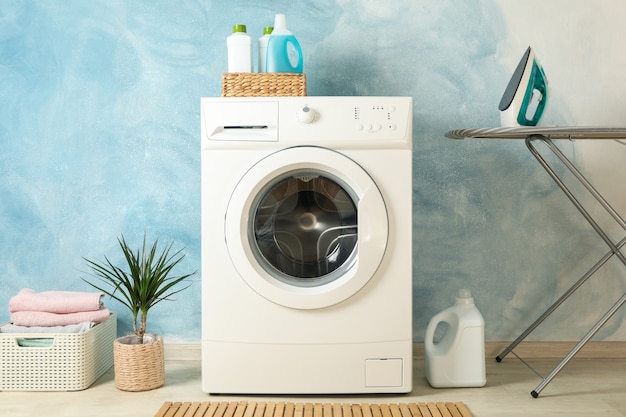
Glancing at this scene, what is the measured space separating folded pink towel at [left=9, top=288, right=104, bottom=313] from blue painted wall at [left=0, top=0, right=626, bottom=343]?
0.30 metres

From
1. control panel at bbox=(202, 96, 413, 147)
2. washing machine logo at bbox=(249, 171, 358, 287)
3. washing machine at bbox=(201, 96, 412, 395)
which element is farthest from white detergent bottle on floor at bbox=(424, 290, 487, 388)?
control panel at bbox=(202, 96, 413, 147)

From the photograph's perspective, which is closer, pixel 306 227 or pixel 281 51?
pixel 306 227

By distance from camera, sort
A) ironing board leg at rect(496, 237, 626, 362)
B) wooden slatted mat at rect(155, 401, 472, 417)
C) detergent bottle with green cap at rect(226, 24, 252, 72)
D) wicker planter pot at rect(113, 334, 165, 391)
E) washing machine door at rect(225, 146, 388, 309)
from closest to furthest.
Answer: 1. wooden slatted mat at rect(155, 401, 472, 417)
2. washing machine door at rect(225, 146, 388, 309)
3. wicker planter pot at rect(113, 334, 165, 391)
4. detergent bottle with green cap at rect(226, 24, 252, 72)
5. ironing board leg at rect(496, 237, 626, 362)

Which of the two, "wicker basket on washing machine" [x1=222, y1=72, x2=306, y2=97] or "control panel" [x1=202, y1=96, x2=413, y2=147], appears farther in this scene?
"wicker basket on washing machine" [x1=222, y1=72, x2=306, y2=97]

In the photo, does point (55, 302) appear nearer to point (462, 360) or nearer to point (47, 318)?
point (47, 318)

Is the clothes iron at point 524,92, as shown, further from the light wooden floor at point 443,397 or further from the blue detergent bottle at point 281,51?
the light wooden floor at point 443,397

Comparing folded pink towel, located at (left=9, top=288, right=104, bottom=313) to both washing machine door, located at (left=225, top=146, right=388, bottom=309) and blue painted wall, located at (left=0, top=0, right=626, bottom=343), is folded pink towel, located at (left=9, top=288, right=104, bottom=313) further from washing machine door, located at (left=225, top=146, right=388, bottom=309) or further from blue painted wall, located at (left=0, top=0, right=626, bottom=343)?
washing machine door, located at (left=225, top=146, right=388, bottom=309)

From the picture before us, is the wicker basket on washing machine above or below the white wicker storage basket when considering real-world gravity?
above

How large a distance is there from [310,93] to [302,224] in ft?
2.35

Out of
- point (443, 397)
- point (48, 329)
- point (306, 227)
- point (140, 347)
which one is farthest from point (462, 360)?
point (48, 329)

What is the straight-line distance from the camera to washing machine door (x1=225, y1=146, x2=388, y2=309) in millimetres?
→ 2068

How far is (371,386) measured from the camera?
2.12 metres

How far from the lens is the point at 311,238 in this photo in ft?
6.98

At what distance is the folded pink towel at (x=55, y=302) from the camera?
7.50 ft
